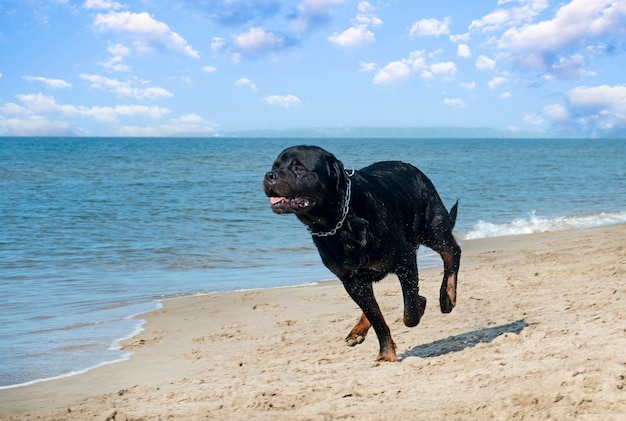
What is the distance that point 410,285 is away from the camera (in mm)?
5316

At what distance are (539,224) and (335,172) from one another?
1265 cm

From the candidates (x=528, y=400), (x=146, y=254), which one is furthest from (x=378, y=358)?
(x=146, y=254)

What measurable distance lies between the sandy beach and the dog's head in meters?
1.15

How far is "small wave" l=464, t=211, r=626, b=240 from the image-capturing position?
15.6 meters

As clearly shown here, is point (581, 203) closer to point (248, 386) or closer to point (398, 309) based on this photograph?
point (398, 309)

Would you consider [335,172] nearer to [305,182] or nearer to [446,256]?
[305,182]

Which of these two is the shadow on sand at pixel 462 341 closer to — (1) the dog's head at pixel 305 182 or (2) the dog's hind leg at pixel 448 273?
(2) the dog's hind leg at pixel 448 273

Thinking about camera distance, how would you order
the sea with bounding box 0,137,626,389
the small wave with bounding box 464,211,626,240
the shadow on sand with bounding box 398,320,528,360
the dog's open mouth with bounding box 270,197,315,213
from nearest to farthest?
the dog's open mouth with bounding box 270,197,315,213 → the shadow on sand with bounding box 398,320,528,360 → the sea with bounding box 0,137,626,389 → the small wave with bounding box 464,211,626,240

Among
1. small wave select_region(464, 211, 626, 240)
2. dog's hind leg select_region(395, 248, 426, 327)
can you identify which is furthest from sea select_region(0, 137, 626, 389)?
dog's hind leg select_region(395, 248, 426, 327)

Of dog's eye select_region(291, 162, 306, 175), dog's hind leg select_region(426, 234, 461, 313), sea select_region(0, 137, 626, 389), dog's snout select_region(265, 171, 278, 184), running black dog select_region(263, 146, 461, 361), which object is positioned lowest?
sea select_region(0, 137, 626, 389)

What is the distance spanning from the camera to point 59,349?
22.6 ft

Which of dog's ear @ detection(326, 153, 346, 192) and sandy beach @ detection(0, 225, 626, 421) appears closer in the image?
sandy beach @ detection(0, 225, 626, 421)

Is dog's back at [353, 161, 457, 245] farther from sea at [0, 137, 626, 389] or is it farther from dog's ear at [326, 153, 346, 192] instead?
sea at [0, 137, 626, 389]

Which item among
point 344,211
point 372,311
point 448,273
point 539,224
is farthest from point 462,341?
point 539,224
